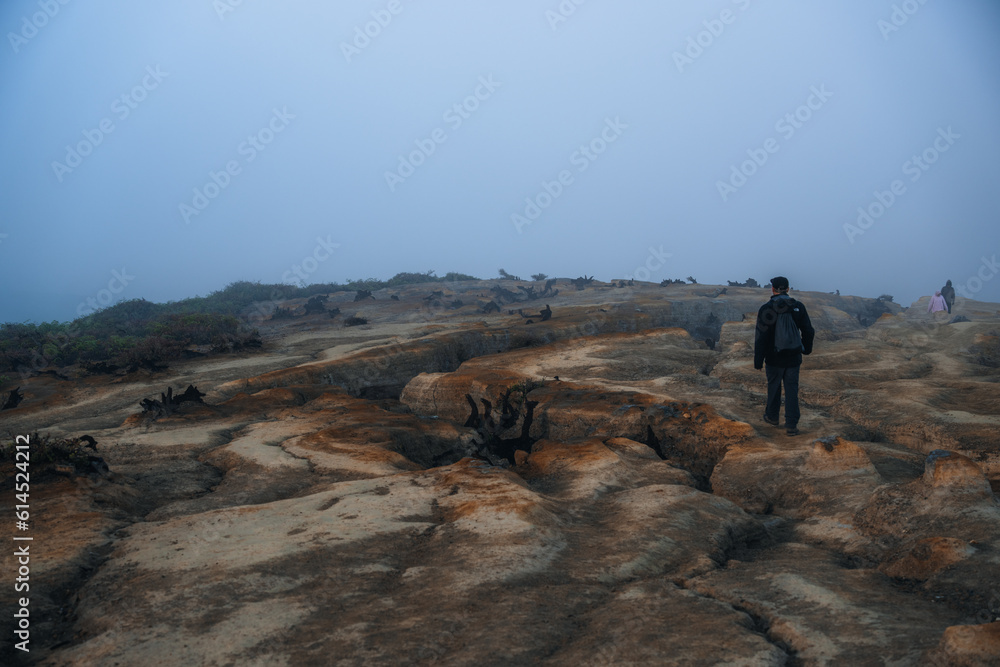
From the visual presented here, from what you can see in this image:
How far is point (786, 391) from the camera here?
27.2ft

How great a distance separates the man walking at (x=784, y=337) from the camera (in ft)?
25.6

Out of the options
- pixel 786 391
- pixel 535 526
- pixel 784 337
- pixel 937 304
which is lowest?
pixel 535 526

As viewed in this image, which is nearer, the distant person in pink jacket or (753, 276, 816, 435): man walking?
(753, 276, 816, 435): man walking

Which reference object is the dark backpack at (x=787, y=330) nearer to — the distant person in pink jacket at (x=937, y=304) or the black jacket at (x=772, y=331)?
the black jacket at (x=772, y=331)

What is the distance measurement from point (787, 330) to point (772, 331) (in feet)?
0.64

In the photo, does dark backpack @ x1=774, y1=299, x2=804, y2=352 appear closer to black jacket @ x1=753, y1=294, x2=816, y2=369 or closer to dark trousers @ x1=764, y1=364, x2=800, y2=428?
black jacket @ x1=753, y1=294, x2=816, y2=369

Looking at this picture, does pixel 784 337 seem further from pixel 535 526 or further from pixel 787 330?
pixel 535 526

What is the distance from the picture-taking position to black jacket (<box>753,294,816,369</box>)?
781cm

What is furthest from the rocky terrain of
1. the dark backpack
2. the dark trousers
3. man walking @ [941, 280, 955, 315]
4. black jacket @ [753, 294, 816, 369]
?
man walking @ [941, 280, 955, 315]

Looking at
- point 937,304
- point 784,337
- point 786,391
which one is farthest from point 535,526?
point 937,304

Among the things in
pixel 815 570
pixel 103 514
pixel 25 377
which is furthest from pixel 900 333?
pixel 25 377

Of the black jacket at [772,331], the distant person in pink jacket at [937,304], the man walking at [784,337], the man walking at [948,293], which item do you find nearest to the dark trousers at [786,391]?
the man walking at [784,337]

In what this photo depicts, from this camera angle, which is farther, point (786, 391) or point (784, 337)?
point (786, 391)

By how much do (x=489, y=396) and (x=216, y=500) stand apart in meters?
6.04
